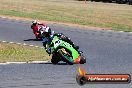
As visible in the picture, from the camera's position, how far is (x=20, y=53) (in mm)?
21328

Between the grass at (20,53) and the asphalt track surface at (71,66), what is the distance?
4.76ft

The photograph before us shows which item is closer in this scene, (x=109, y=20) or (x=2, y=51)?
(x=2, y=51)

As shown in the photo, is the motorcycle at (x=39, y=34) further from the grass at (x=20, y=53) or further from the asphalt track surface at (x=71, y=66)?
the grass at (x=20, y=53)

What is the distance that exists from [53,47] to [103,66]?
2002mm

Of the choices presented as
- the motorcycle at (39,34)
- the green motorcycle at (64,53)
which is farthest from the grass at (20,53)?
the motorcycle at (39,34)

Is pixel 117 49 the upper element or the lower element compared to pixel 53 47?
lower

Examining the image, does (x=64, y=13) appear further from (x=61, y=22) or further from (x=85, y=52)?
(x=85, y=52)

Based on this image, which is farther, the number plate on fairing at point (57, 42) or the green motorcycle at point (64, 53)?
the number plate on fairing at point (57, 42)

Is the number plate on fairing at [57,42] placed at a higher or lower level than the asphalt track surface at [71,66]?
higher

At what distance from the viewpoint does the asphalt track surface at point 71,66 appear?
14.4 meters

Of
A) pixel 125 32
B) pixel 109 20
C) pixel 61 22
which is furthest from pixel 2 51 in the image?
pixel 109 20

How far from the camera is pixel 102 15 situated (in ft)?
148

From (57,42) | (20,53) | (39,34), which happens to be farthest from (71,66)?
(39,34)

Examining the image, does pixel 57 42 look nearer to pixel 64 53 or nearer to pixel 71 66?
pixel 64 53
